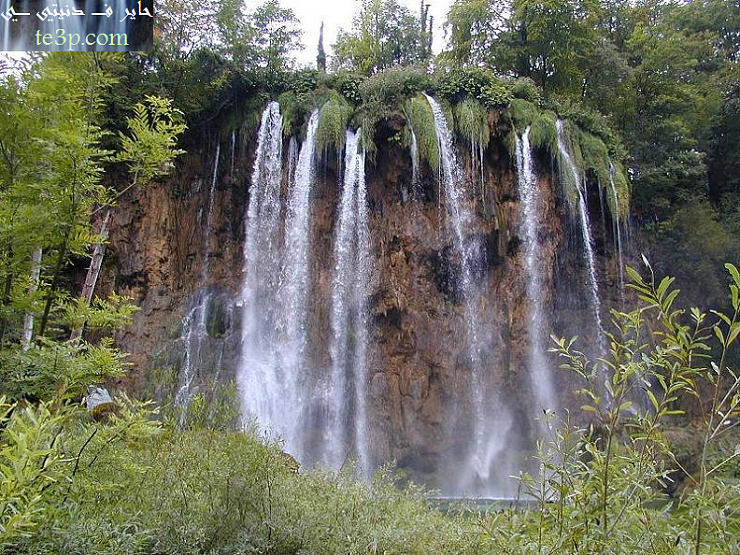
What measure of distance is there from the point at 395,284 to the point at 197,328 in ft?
15.8

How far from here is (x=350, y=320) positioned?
13.8 m

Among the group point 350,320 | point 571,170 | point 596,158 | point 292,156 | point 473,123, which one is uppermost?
point 473,123

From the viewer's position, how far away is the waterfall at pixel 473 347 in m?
13.4

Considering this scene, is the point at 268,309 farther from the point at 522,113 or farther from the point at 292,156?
the point at 522,113

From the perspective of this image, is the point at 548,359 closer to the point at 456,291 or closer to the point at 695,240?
the point at 456,291

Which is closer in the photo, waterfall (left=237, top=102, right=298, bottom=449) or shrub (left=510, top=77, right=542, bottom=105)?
waterfall (left=237, top=102, right=298, bottom=449)

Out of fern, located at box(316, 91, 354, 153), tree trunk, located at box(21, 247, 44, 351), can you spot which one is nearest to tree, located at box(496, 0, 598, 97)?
fern, located at box(316, 91, 354, 153)

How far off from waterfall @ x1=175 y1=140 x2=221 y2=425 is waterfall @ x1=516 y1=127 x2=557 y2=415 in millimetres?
7841

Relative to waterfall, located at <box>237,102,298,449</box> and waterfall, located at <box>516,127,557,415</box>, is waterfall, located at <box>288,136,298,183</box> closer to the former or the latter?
waterfall, located at <box>237,102,298,449</box>

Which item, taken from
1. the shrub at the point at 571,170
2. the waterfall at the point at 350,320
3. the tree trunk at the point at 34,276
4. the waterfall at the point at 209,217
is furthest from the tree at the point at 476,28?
the tree trunk at the point at 34,276

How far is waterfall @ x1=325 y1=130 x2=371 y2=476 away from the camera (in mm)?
12922

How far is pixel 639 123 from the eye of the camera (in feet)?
62.6

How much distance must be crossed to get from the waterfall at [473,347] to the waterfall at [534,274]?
1.16 m

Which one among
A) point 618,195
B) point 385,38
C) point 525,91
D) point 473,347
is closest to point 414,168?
point 525,91
